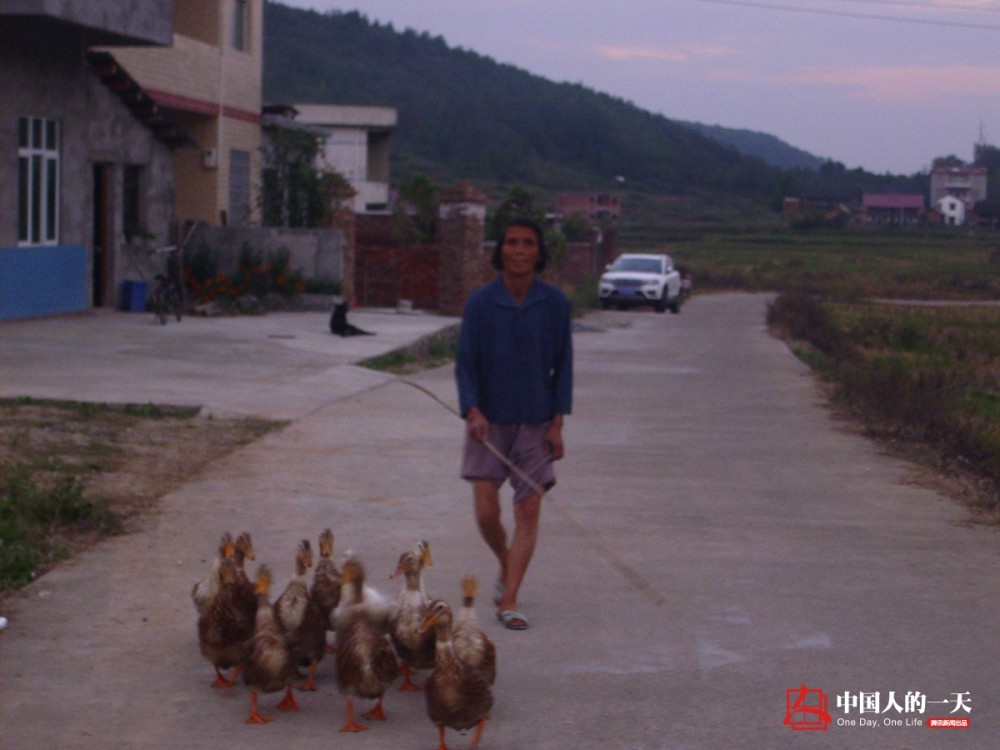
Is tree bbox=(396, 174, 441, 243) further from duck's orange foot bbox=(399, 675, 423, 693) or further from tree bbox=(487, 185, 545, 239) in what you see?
duck's orange foot bbox=(399, 675, 423, 693)

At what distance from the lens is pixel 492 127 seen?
114312 mm

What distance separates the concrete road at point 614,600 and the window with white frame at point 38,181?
28.7 feet

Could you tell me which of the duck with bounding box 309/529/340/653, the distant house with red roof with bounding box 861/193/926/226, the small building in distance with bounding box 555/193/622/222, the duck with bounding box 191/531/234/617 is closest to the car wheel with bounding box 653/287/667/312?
the duck with bounding box 309/529/340/653

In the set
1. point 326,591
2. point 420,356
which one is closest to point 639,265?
point 420,356

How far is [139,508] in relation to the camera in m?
8.47

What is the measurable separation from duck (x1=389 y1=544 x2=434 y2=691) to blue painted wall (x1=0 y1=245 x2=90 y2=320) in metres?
14.3

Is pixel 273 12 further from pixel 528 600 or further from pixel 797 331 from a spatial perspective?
pixel 528 600

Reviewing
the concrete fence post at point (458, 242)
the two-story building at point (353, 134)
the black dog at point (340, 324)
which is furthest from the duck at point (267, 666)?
the two-story building at point (353, 134)

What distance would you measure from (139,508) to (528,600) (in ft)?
9.29

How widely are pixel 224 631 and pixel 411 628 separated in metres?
0.74

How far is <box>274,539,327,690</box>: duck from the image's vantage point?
555cm

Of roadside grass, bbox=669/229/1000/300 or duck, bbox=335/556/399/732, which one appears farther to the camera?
roadside grass, bbox=669/229/1000/300

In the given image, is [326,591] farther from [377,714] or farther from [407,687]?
[377,714]

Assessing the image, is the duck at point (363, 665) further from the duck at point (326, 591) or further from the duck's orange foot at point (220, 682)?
the duck's orange foot at point (220, 682)
